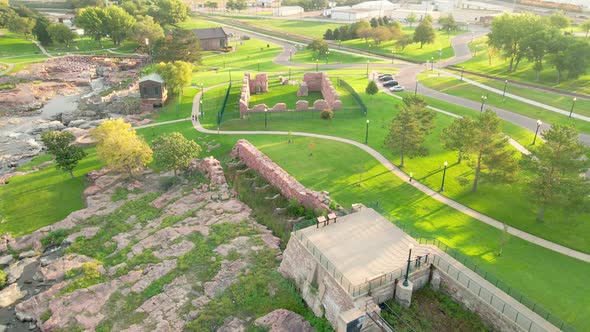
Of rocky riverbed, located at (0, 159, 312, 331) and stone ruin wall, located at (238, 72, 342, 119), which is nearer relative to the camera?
rocky riverbed, located at (0, 159, 312, 331)

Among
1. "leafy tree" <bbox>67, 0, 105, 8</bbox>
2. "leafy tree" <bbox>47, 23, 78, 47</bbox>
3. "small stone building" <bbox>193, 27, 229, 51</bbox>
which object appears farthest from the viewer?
"leafy tree" <bbox>67, 0, 105, 8</bbox>

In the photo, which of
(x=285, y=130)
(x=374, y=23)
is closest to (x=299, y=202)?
(x=285, y=130)

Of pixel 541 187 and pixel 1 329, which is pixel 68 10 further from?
pixel 541 187

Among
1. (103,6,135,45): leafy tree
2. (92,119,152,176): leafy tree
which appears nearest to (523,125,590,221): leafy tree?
Result: (92,119,152,176): leafy tree

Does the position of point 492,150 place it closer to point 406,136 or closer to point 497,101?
point 406,136

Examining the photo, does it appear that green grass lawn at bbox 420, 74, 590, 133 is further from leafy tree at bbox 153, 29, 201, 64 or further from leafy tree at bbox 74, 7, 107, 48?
leafy tree at bbox 74, 7, 107, 48

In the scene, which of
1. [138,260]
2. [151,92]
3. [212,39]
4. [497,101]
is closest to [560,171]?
[138,260]

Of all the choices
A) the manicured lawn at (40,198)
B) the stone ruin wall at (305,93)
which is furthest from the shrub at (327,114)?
the manicured lawn at (40,198)
